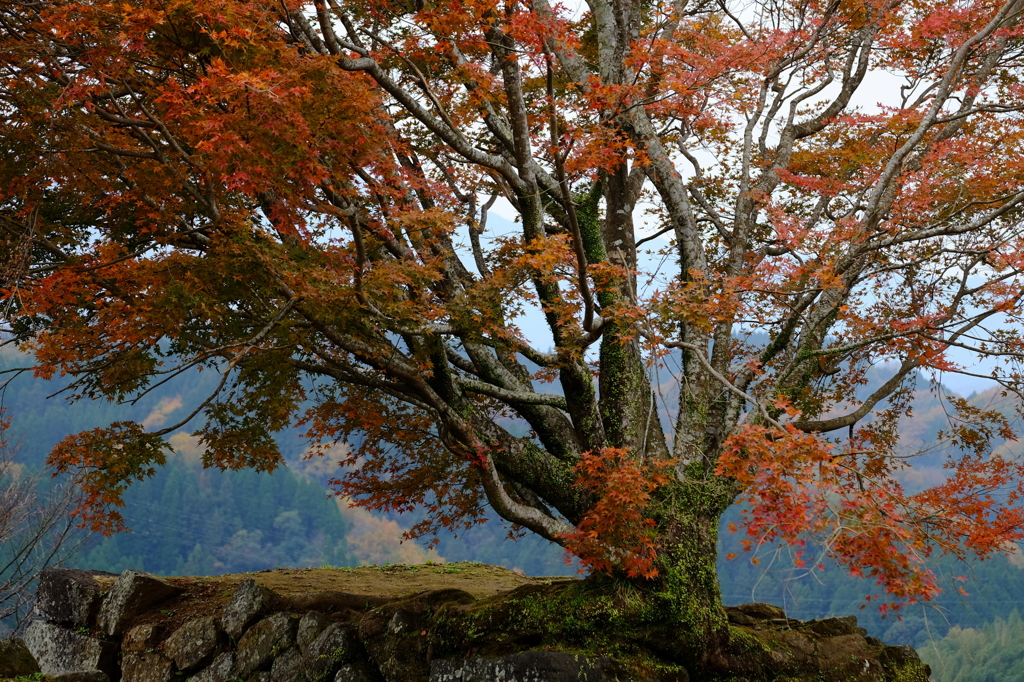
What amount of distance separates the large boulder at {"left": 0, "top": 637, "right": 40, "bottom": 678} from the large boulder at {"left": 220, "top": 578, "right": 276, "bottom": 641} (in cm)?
222

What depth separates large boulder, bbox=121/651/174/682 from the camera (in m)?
9.85

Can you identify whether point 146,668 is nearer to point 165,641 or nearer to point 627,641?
point 165,641

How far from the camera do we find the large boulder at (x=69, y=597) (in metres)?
10.8

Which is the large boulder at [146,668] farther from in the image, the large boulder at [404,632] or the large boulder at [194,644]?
the large boulder at [404,632]

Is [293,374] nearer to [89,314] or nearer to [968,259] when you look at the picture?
[89,314]

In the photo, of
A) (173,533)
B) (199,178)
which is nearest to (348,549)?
(173,533)

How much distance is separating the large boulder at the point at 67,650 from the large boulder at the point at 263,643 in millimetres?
2118

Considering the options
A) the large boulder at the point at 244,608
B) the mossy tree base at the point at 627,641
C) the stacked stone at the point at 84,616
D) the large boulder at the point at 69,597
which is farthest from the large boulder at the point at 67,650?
the mossy tree base at the point at 627,641

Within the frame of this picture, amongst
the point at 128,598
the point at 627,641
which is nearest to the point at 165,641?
the point at 128,598

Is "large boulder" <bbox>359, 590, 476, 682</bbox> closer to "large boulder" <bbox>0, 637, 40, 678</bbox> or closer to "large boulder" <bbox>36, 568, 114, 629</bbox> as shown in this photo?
"large boulder" <bbox>0, 637, 40, 678</bbox>

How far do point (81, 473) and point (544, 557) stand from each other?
65.4 metres

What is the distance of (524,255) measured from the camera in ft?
26.8

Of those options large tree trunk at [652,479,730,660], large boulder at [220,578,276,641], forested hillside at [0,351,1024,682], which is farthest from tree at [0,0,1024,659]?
forested hillside at [0,351,1024,682]

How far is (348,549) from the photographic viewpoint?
70312 mm
